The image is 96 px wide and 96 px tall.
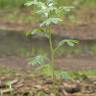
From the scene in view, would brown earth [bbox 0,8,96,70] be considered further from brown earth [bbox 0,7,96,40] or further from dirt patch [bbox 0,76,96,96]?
dirt patch [bbox 0,76,96,96]

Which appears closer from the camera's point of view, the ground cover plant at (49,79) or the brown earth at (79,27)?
the ground cover plant at (49,79)

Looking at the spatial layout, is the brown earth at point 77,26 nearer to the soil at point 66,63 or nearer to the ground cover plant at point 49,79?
the soil at point 66,63

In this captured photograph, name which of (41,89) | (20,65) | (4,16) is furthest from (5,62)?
(4,16)

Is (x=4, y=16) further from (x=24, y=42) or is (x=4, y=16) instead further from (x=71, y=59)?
(x=71, y=59)

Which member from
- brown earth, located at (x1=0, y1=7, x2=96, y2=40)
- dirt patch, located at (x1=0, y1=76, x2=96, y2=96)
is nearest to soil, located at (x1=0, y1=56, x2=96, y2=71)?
dirt patch, located at (x1=0, y1=76, x2=96, y2=96)

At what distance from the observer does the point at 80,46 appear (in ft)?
34.7

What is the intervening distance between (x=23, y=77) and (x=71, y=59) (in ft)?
10.6


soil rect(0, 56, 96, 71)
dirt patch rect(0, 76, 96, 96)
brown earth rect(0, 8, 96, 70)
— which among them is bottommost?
dirt patch rect(0, 76, 96, 96)

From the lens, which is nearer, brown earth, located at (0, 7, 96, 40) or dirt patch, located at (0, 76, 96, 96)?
dirt patch, located at (0, 76, 96, 96)

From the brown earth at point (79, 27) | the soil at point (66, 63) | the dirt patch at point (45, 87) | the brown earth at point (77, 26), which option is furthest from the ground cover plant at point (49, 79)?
the brown earth at point (77, 26)

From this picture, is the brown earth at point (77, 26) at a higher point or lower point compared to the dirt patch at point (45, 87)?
higher

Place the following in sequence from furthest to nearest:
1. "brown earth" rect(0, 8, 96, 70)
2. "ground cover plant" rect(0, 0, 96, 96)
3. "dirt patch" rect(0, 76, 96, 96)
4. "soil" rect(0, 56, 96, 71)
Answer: "brown earth" rect(0, 8, 96, 70), "soil" rect(0, 56, 96, 71), "dirt patch" rect(0, 76, 96, 96), "ground cover plant" rect(0, 0, 96, 96)

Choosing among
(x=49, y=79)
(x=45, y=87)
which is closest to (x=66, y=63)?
(x=49, y=79)

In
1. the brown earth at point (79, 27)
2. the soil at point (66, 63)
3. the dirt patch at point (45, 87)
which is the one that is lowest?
the dirt patch at point (45, 87)
